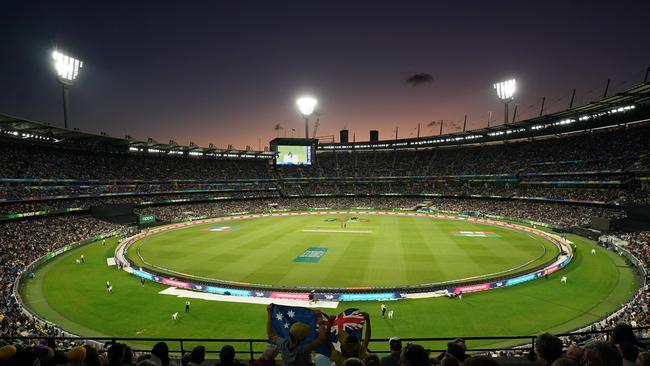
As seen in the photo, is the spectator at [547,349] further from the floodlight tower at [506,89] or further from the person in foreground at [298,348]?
the floodlight tower at [506,89]

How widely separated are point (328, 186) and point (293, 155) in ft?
52.7

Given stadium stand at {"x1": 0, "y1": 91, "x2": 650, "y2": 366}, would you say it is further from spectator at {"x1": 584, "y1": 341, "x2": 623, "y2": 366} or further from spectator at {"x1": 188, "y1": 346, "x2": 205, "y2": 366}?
spectator at {"x1": 188, "y1": 346, "x2": 205, "y2": 366}

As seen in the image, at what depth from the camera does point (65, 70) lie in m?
53.8

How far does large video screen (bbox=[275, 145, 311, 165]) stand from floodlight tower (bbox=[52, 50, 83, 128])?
51560 millimetres

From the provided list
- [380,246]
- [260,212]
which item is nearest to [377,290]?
[380,246]

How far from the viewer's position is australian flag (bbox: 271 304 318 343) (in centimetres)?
759

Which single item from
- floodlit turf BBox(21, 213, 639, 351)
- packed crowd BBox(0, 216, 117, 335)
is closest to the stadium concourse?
packed crowd BBox(0, 216, 117, 335)

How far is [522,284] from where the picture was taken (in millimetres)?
29516

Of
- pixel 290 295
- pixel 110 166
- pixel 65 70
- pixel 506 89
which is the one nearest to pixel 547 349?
pixel 290 295

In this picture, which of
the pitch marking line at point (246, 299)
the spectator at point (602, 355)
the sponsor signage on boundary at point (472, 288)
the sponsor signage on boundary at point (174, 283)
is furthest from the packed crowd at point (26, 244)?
the sponsor signage on boundary at point (472, 288)

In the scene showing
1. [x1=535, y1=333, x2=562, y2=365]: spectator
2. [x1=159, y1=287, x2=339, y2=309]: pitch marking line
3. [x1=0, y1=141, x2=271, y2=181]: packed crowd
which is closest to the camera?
[x1=535, y1=333, x2=562, y2=365]: spectator

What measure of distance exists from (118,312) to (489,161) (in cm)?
8820

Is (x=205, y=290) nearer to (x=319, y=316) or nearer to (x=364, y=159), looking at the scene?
(x=319, y=316)

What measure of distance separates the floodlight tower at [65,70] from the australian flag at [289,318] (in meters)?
65.3
